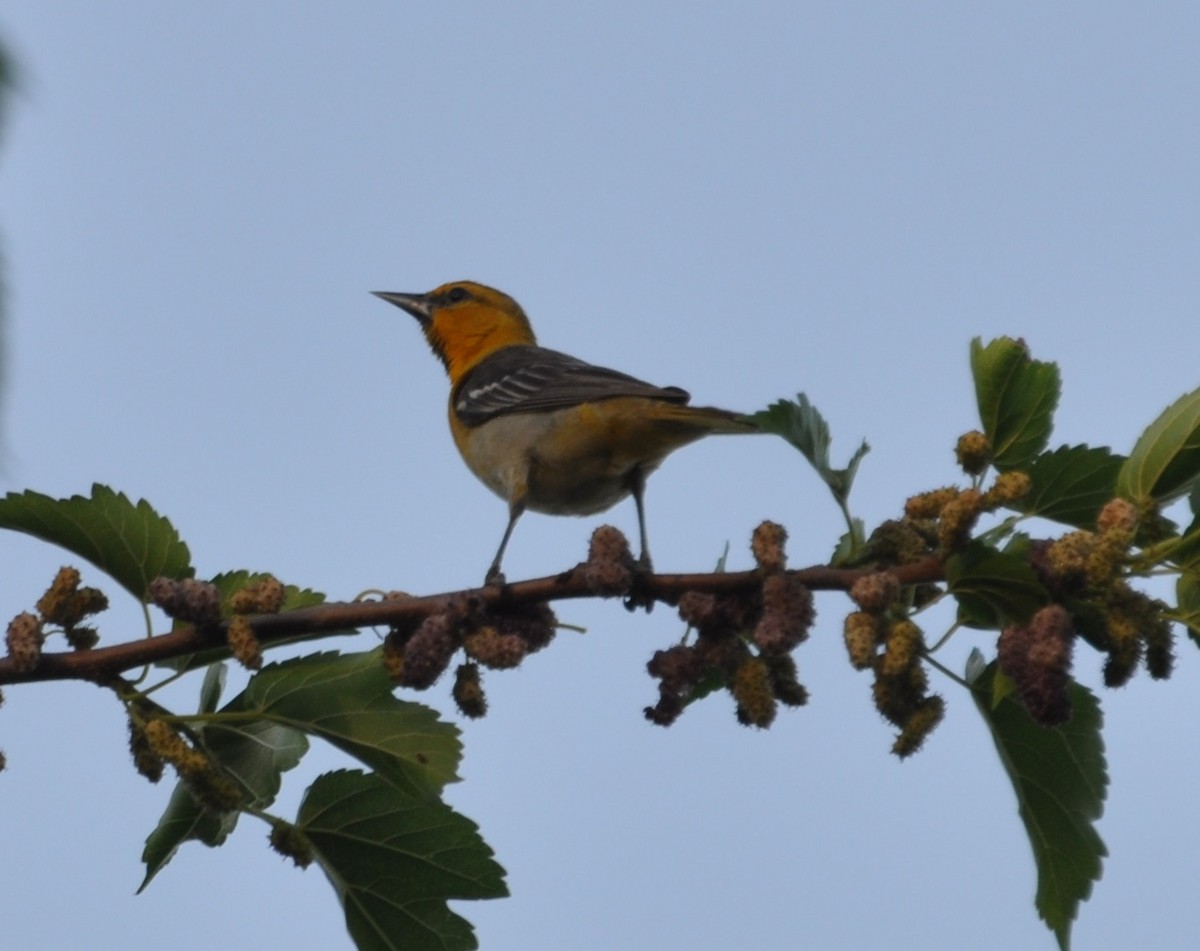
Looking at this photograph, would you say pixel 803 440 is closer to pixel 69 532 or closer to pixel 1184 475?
pixel 1184 475

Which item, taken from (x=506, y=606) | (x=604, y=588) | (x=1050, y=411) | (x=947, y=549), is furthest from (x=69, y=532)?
(x=1050, y=411)

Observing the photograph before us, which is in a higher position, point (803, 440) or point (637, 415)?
point (637, 415)

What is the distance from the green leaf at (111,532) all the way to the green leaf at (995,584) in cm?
164

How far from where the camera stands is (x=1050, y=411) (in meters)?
3.05

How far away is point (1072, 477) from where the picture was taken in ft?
9.91

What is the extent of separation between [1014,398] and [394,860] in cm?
158

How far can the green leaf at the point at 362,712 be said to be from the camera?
3178 millimetres

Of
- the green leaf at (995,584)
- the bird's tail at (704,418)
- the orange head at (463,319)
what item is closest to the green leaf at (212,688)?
the green leaf at (995,584)

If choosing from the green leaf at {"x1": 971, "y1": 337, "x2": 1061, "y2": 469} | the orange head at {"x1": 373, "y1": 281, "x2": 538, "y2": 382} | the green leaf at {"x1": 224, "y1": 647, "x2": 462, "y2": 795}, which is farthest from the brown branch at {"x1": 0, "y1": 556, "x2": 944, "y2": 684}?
the orange head at {"x1": 373, "y1": 281, "x2": 538, "y2": 382}

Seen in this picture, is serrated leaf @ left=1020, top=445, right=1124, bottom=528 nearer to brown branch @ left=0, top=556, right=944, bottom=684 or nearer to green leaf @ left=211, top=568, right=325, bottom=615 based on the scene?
brown branch @ left=0, top=556, right=944, bottom=684

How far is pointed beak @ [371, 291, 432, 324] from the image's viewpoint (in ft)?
31.2

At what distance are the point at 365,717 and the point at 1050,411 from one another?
1.54 m

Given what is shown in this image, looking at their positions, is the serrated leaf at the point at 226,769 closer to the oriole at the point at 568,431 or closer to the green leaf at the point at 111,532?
the green leaf at the point at 111,532

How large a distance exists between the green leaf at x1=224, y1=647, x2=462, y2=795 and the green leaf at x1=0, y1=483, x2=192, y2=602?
340 mm
